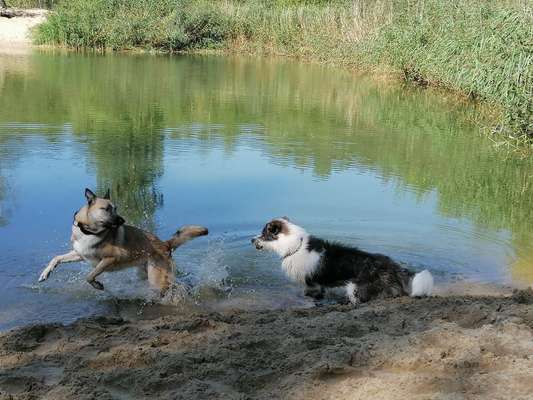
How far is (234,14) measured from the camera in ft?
150

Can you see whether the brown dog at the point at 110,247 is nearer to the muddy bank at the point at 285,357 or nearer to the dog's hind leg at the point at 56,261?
the dog's hind leg at the point at 56,261

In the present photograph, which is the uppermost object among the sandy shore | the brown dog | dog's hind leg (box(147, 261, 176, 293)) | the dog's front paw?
the sandy shore

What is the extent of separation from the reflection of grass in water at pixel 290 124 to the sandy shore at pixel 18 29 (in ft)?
51.1

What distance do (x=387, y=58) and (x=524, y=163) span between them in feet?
51.1

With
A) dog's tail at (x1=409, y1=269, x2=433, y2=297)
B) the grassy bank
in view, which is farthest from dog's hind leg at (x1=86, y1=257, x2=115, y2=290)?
the grassy bank

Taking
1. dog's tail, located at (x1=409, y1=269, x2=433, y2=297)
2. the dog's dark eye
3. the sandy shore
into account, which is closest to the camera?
dog's tail, located at (x1=409, y1=269, x2=433, y2=297)

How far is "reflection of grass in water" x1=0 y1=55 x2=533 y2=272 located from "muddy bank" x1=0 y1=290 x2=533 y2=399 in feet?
14.0

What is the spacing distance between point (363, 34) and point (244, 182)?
2483cm

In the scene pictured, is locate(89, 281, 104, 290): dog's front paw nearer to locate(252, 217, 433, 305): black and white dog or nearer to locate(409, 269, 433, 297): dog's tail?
locate(252, 217, 433, 305): black and white dog

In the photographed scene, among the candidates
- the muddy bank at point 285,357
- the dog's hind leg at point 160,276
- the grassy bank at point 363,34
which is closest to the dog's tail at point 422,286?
the muddy bank at point 285,357

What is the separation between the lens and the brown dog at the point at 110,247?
6.80 meters

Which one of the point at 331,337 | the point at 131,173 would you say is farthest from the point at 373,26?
the point at 331,337

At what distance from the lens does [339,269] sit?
6934 millimetres

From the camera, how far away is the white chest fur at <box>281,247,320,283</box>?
23.1ft
